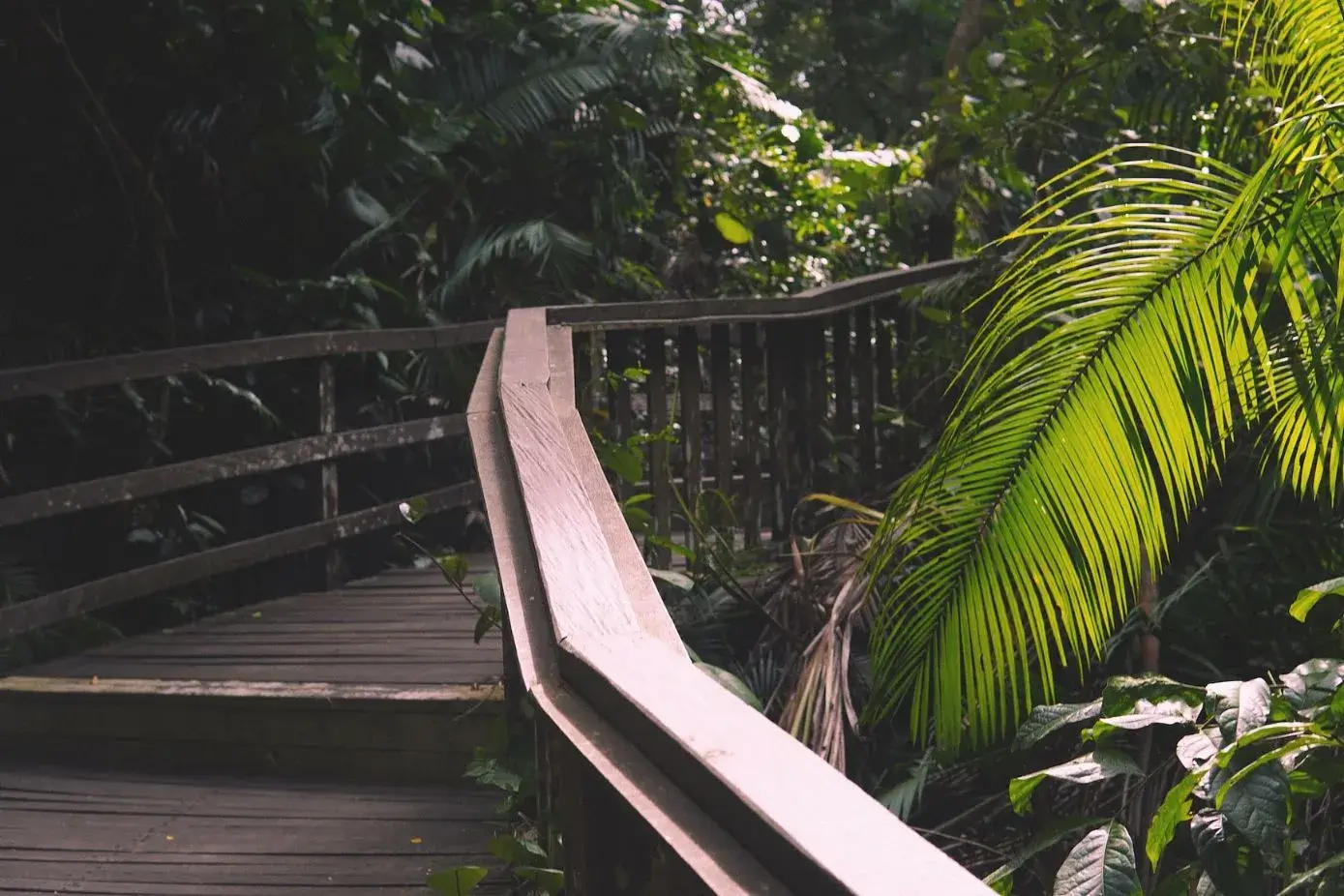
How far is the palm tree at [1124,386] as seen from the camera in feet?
6.65

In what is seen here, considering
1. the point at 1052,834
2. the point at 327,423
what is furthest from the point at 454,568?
the point at 327,423

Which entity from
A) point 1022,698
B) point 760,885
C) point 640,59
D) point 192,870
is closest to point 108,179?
point 640,59

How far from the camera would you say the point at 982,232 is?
649 centimetres

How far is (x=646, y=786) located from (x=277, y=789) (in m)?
2.71

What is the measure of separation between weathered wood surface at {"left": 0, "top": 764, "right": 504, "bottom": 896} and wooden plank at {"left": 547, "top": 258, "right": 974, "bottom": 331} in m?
1.32

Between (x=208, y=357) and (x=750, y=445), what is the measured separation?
5.98 ft

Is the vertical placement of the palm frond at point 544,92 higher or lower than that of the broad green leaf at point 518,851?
higher

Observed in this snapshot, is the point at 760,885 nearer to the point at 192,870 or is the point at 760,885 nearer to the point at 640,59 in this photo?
the point at 192,870

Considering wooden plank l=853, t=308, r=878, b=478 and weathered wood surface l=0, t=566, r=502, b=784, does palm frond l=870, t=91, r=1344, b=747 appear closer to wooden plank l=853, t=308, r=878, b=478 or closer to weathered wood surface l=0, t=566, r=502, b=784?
weathered wood surface l=0, t=566, r=502, b=784

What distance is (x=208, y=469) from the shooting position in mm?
4820

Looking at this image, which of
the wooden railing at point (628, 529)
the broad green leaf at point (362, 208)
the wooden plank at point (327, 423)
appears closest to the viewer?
the wooden railing at point (628, 529)

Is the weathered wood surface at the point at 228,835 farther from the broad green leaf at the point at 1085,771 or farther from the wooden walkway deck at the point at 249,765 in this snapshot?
the broad green leaf at the point at 1085,771

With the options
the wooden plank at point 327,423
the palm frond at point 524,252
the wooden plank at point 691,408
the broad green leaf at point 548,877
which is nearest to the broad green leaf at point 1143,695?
the broad green leaf at point 548,877

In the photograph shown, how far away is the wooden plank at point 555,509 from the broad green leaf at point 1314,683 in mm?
974
